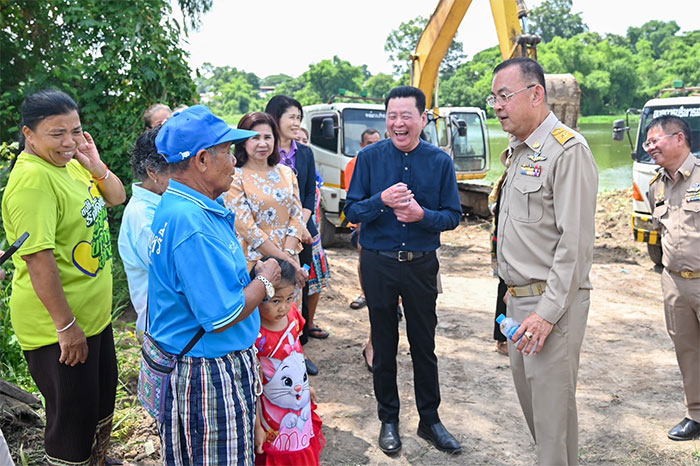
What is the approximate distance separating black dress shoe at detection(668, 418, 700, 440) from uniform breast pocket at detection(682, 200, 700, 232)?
1239 mm

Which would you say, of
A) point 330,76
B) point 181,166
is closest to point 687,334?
point 181,166

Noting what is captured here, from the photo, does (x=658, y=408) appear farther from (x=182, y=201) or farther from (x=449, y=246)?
(x=449, y=246)

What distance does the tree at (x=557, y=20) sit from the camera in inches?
3792

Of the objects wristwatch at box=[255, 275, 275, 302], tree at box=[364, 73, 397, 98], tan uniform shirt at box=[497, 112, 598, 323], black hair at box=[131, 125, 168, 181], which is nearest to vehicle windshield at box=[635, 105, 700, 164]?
tan uniform shirt at box=[497, 112, 598, 323]

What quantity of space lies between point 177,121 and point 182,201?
0.29m

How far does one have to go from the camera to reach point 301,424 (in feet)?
9.40

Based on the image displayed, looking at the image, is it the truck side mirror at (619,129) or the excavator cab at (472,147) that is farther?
the excavator cab at (472,147)

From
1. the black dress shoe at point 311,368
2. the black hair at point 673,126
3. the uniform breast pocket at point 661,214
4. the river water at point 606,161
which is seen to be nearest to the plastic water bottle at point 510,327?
the uniform breast pocket at point 661,214

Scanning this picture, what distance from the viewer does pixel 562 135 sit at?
266 cm

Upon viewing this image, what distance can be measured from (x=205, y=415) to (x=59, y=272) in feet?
3.37

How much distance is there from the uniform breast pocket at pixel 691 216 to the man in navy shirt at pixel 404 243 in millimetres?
1548

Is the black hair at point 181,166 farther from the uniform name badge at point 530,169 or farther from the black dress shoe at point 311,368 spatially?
the black dress shoe at point 311,368

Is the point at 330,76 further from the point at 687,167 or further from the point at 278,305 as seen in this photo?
the point at 278,305

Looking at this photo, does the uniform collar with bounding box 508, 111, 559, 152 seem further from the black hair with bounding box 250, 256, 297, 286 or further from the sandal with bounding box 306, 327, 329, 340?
the sandal with bounding box 306, 327, 329, 340
